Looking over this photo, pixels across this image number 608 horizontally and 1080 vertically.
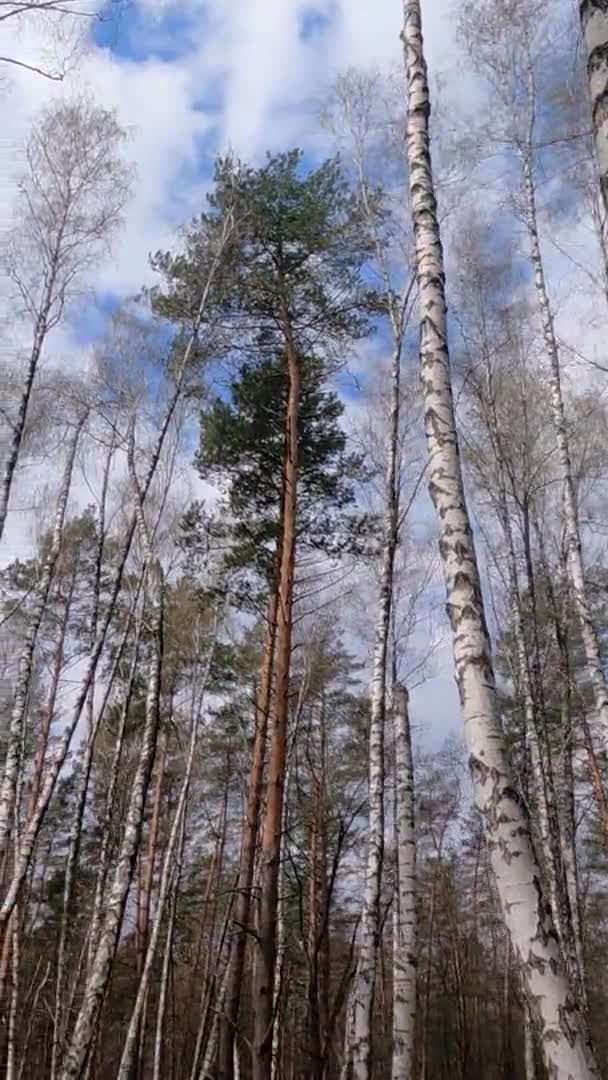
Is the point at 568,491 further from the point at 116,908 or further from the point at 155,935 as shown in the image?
the point at 155,935

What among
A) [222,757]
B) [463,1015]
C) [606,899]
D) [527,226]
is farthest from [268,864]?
[606,899]

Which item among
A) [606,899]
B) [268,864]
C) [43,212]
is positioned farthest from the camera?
[606,899]

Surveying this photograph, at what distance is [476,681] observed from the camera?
361cm

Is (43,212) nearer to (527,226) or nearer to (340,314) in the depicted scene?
(340,314)

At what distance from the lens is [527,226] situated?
989 centimetres

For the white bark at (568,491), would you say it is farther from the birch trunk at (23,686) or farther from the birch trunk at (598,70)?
the birch trunk at (598,70)

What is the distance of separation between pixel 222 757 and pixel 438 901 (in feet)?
28.1

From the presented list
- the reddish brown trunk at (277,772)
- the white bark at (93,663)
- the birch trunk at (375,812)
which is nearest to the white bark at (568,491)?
the birch trunk at (375,812)

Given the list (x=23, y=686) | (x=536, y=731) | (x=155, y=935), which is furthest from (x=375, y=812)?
(x=155, y=935)

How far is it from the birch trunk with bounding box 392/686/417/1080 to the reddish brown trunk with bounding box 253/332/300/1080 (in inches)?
76.0

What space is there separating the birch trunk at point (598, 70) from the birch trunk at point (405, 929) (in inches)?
273

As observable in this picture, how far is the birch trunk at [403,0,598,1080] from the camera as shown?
2889 mm

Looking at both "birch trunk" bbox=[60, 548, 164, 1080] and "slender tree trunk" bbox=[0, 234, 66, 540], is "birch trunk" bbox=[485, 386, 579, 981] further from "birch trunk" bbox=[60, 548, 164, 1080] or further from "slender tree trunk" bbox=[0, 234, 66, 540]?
"slender tree trunk" bbox=[0, 234, 66, 540]

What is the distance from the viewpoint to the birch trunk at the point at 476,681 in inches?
114
